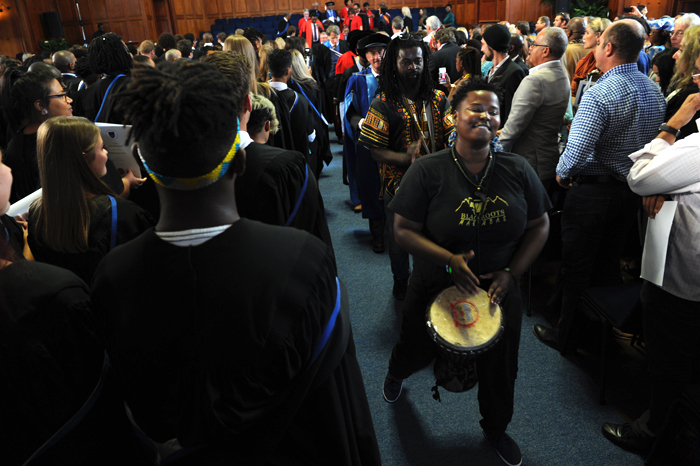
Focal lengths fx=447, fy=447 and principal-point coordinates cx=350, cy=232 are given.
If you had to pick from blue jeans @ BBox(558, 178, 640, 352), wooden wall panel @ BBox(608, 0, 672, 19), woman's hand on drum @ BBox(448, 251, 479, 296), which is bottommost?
blue jeans @ BBox(558, 178, 640, 352)

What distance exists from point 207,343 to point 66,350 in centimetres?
41

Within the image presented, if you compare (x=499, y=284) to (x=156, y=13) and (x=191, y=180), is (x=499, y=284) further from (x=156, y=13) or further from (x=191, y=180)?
(x=156, y=13)

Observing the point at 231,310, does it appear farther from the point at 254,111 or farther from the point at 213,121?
the point at 254,111

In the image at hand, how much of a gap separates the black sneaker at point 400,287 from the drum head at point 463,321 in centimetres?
157

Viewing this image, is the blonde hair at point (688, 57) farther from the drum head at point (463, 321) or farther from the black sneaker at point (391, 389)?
the black sneaker at point (391, 389)

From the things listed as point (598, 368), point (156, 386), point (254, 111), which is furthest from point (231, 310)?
point (598, 368)

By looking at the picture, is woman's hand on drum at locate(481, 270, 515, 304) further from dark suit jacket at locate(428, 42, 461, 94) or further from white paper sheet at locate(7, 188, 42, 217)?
dark suit jacket at locate(428, 42, 461, 94)

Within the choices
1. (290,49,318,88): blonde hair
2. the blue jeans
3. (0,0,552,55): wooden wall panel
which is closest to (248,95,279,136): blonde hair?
the blue jeans

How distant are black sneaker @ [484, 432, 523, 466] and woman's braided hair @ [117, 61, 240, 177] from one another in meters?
1.96

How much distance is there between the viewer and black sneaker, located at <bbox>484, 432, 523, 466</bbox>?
211cm

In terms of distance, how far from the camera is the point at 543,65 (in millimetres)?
3324

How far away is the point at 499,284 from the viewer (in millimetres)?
1885

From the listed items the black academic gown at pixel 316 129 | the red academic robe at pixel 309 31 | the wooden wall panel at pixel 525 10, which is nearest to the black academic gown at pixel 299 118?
the black academic gown at pixel 316 129

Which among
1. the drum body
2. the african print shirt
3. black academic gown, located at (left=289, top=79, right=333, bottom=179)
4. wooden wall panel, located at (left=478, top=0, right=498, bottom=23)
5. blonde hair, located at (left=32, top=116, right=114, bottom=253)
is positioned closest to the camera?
blonde hair, located at (left=32, top=116, right=114, bottom=253)
